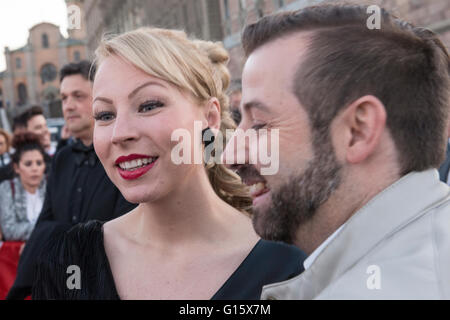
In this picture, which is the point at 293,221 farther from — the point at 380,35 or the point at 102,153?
the point at 102,153

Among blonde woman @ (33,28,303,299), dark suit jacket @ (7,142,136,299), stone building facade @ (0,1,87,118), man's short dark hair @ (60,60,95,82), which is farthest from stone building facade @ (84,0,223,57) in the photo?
stone building facade @ (0,1,87,118)

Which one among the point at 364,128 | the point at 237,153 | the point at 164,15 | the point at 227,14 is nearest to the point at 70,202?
the point at 237,153

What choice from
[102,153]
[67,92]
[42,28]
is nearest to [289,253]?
[102,153]

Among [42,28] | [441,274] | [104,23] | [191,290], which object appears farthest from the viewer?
[42,28]

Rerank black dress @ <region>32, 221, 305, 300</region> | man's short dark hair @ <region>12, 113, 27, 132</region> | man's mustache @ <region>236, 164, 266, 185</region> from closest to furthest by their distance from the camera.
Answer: man's mustache @ <region>236, 164, 266, 185</region>
black dress @ <region>32, 221, 305, 300</region>
man's short dark hair @ <region>12, 113, 27, 132</region>

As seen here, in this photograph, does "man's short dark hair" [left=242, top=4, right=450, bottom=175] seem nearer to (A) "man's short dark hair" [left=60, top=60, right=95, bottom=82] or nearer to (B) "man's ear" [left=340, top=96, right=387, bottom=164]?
(B) "man's ear" [left=340, top=96, right=387, bottom=164]

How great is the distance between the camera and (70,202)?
3.24 metres

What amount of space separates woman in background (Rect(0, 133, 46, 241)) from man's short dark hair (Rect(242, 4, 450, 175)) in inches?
142

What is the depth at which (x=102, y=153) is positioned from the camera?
6.34ft

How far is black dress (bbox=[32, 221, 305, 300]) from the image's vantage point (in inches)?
72.9

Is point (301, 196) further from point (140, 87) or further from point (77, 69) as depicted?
point (77, 69)

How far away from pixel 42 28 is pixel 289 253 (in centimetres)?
7474

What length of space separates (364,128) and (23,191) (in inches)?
158

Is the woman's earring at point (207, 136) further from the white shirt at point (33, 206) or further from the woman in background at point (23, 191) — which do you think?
the white shirt at point (33, 206)
